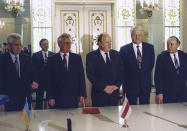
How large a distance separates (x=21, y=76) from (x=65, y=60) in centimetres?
56

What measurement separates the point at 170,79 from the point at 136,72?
467 millimetres

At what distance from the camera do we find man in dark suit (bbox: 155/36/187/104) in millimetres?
3613

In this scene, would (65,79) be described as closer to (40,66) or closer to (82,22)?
(40,66)

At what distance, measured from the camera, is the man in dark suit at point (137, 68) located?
153 inches

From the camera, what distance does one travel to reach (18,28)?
6453 mm

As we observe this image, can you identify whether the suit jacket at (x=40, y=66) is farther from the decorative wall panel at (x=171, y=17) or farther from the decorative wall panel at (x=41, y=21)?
the decorative wall panel at (x=171, y=17)

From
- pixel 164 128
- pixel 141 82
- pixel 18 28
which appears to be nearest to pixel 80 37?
pixel 18 28

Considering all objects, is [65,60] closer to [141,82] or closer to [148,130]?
[141,82]

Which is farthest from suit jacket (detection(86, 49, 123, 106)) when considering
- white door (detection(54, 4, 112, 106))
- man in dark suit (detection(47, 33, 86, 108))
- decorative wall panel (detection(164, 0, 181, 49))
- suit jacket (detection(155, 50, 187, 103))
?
decorative wall panel (detection(164, 0, 181, 49))

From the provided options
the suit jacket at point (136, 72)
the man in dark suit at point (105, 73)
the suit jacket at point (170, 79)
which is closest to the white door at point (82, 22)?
the suit jacket at point (136, 72)

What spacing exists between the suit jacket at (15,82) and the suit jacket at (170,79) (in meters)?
1.65

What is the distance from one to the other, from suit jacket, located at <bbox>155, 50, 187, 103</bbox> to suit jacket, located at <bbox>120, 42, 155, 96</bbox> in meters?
0.19

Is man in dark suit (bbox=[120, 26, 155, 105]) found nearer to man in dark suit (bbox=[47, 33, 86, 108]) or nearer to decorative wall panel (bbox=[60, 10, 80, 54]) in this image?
man in dark suit (bbox=[47, 33, 86, 108])

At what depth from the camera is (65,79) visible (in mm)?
3406
